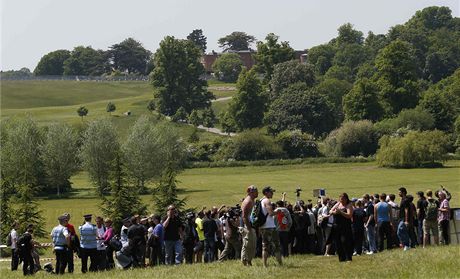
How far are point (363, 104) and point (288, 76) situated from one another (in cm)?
1872

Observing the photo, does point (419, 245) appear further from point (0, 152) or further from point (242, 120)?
point (242, 120)

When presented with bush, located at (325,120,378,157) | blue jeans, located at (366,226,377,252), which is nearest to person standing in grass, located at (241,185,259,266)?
blue jeans, located at (366,226,377,252)

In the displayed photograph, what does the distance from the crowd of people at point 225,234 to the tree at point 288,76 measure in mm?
118583

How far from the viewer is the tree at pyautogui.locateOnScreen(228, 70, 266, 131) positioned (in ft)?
456

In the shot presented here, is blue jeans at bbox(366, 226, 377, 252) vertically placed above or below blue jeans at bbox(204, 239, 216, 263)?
above

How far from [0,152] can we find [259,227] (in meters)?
70.1

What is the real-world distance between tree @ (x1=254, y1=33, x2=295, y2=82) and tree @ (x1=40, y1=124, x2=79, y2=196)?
69.9 m

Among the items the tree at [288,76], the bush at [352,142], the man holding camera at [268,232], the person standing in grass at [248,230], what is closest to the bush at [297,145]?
the bush at [352,142]

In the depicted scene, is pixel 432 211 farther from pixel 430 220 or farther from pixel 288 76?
pixel 288 76

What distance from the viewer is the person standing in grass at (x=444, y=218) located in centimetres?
2634

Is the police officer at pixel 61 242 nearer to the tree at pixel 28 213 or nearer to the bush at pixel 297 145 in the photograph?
the tree at pixel 28 213

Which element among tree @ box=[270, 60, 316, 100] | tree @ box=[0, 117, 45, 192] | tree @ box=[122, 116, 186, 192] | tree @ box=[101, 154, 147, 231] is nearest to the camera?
tree @ box=[101, 154, 147, 231]

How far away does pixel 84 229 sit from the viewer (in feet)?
82.0

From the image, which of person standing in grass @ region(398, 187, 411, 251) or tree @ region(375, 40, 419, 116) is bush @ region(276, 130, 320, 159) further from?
person standing in grass @ region(398, 187, 411, 251)
